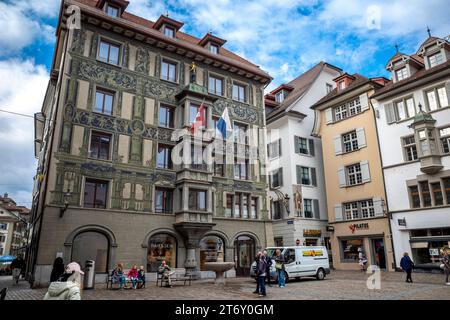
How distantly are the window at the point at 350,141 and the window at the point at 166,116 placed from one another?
1738cm

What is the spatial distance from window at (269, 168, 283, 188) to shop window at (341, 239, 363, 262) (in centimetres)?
820

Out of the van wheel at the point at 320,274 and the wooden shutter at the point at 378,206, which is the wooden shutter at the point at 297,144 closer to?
the wooden shutter at the point at 378,206

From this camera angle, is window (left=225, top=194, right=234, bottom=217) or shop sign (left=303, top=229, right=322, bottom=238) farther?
shop sign (left=303, top=229, right=322, bottom=238)

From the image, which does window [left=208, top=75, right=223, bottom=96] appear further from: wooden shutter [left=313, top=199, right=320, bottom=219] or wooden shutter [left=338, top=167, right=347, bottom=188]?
wooden shutter [left=313, top=199, right=320, bottom=219]

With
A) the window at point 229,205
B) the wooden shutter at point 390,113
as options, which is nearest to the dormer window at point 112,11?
the window at point 229,205

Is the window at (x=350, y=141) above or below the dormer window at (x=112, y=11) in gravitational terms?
below

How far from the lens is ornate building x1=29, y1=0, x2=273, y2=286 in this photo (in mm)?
20969

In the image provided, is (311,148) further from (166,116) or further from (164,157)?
(164,157)

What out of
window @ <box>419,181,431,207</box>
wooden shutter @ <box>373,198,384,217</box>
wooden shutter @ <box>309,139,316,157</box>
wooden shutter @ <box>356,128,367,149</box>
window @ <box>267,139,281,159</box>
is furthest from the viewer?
wooden shutter @ <box>309,139,316,157</box>

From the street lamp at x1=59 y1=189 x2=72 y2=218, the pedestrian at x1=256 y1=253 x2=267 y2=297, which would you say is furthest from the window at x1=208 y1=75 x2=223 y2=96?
the pedestrian at x1=256 y1=253 x2=267 y2=297

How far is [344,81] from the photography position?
115ft

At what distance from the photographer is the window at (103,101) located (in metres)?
23.3
